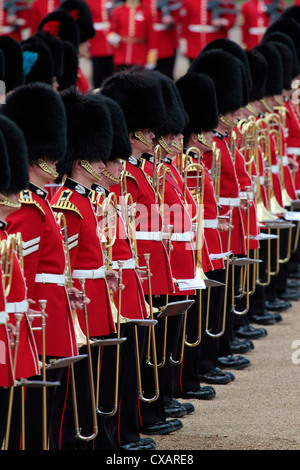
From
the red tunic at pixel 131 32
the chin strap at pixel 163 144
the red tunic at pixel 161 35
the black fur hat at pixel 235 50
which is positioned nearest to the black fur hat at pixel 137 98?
the chin strap at pixel 163 144

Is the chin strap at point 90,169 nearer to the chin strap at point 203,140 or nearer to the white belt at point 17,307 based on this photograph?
the white belt at point 17,307

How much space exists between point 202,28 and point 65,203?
33.6 feet

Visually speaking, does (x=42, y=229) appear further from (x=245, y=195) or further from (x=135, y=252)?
(x=245, y=195)

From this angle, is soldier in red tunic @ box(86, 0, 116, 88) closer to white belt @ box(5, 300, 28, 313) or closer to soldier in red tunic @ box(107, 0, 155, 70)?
soldier in red tunic @ box(107, 0, 155, 70)

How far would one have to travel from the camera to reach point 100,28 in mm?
13617

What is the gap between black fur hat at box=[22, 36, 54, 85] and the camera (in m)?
7.20

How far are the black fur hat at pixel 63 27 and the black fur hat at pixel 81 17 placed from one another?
0.39 metres

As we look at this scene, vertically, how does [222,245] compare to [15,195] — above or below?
below

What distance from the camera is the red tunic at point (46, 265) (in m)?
4.00

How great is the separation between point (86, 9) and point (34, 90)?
17.8ft

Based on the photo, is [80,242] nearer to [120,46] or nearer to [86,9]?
[86,9]

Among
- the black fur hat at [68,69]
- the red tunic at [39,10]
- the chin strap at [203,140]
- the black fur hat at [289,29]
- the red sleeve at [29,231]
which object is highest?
the red tunic at [39,10]

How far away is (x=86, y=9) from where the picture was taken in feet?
31.3
